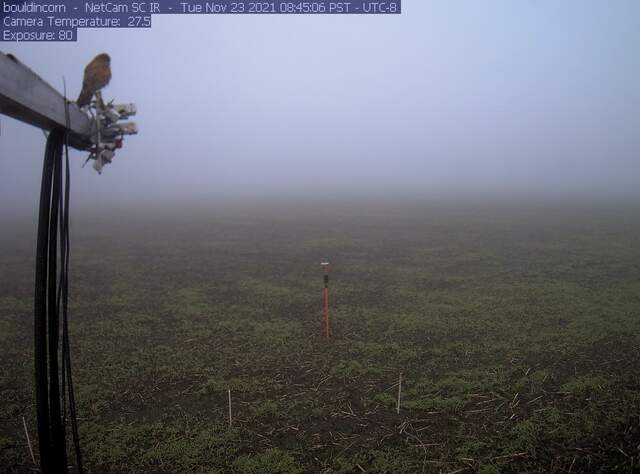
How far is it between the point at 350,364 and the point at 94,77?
5.30m

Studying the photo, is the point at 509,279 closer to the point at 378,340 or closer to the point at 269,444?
the point at 378,340

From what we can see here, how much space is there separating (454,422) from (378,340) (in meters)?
2.62

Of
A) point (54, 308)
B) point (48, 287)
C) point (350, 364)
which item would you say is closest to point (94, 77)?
point (48, 287)

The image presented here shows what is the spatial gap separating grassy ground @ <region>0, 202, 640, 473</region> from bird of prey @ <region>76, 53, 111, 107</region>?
11.9 feet

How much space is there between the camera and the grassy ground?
453cm

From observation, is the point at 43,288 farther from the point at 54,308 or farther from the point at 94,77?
the point at 94,77

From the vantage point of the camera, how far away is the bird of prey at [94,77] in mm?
2645

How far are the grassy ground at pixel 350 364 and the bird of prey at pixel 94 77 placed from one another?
3616 mm

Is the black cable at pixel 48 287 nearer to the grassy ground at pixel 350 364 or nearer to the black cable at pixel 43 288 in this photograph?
the black cable at pixel 43 288

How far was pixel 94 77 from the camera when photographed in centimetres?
266

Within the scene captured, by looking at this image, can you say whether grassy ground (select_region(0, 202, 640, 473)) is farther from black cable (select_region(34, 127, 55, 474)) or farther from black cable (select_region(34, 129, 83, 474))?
black cable (select_region(34, 127, 55, 474))

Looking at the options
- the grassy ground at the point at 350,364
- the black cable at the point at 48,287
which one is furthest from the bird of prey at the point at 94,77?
the grassy ground at the point at 350,364

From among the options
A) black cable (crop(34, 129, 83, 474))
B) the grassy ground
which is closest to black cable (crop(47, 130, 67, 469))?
black cable (crop(34, 129, 83, 474))

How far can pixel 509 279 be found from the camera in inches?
452
